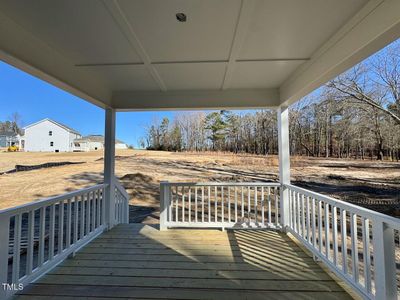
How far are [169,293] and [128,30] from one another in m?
2.38

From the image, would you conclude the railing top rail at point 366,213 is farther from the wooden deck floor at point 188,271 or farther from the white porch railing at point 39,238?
the white porch railing at point 39,238

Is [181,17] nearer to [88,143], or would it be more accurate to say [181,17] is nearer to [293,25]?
[293,25]

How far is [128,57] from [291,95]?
89.2 inches

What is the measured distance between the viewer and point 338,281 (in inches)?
86.8

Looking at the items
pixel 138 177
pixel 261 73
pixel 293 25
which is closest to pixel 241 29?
pixel 293 25

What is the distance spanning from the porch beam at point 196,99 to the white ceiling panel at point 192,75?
0.17m

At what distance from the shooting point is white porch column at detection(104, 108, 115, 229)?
387 cm

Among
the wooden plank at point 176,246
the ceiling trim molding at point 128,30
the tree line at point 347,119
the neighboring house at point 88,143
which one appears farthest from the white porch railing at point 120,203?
the neighboring house at point 88,143

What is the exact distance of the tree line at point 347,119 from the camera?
5.37 metres

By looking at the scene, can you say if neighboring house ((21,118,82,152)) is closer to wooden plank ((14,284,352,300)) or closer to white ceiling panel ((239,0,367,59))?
wooden plank ((14,284,352,300))

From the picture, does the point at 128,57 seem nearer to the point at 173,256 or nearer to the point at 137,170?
the point at 173,256

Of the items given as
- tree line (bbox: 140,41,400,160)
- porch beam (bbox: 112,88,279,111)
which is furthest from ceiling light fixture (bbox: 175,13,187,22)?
tree line (bbox: 140,41,400,160)

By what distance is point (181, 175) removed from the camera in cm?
1055

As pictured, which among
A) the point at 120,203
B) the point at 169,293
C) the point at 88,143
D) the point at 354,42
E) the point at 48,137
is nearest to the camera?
the point at 354,42
